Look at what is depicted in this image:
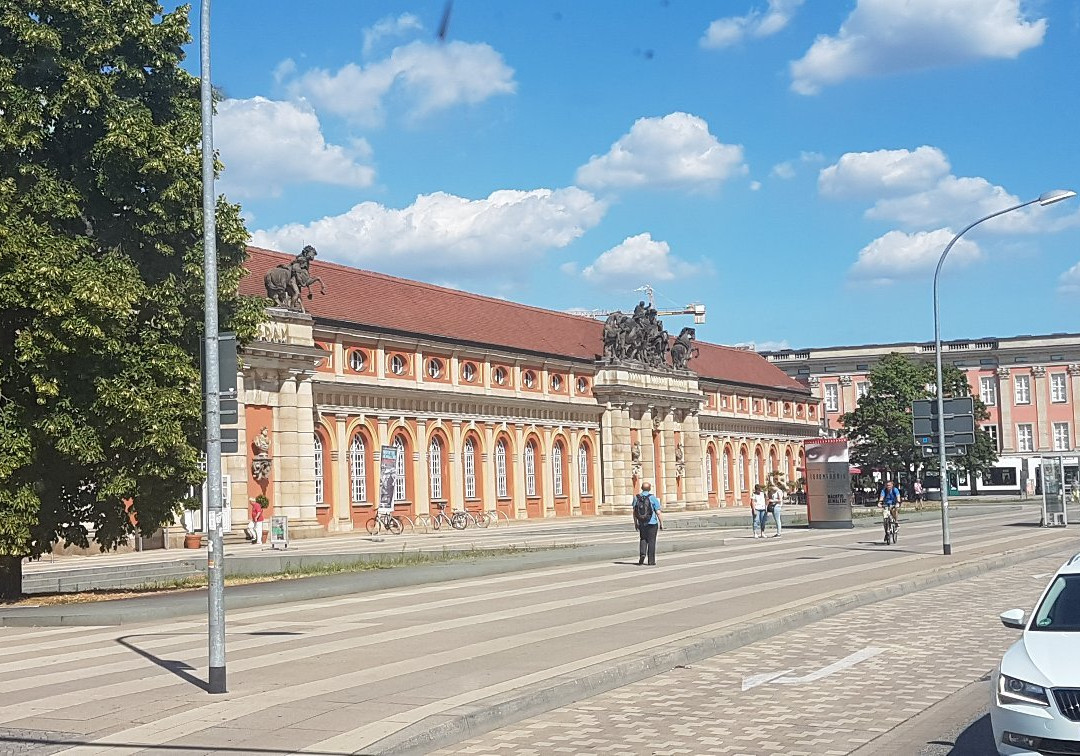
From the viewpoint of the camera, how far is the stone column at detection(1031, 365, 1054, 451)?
11500 cm

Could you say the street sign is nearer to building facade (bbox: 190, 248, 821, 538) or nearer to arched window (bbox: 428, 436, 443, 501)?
building facade (bbox: 190, 248, 821, 538)

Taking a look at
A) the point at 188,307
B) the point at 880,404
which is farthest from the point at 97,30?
the point at 880,404

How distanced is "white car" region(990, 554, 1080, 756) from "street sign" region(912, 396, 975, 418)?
23447 millimetres

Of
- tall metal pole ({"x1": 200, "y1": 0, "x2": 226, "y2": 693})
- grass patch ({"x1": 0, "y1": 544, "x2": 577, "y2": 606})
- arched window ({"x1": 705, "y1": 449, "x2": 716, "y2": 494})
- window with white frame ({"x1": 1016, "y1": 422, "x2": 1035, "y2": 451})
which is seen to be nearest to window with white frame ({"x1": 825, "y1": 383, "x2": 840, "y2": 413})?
window with white frame ({"x1": 1016, "y1": 422, "x2": 1035, "y2": 451})

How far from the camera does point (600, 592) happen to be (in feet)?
72.0

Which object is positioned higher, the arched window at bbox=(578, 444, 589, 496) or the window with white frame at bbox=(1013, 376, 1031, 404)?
the window with white frame at bbox=(1013, 376, 1031, 404)

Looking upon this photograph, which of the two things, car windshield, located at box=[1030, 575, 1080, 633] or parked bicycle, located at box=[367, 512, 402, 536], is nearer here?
car windshield, located at box=[1030, 575, 1080, 633]

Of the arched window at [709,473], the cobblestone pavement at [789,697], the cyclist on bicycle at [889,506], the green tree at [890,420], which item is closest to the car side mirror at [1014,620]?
the cobblestone pavement at [789,697]

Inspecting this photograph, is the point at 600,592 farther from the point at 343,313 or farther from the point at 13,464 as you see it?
the point at 343,313

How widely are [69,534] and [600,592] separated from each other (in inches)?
405

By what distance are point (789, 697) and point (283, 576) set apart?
57.1 feet

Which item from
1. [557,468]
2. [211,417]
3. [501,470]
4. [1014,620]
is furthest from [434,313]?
Result: [1014,620]

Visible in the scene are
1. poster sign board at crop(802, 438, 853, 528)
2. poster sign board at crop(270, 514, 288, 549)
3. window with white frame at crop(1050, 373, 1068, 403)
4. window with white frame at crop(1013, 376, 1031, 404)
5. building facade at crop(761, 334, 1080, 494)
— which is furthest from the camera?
window with white frame at crop(1013, 376, 1031, 404)

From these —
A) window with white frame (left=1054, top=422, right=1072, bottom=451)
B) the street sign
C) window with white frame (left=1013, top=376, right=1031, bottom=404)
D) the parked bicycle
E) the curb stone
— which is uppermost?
window with white frame (left=1013, top=376, right=1031, bottom=404)
